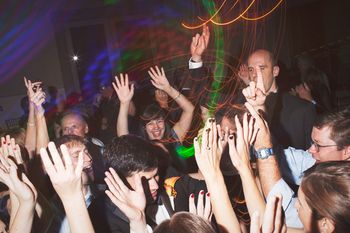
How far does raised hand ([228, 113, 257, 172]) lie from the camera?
5.89 ft

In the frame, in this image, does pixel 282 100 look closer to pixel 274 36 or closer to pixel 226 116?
pixel 226 116

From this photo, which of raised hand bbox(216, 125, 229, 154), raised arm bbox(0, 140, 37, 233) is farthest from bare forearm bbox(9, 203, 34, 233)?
raised hand bbox(216, 125, 229, 154)

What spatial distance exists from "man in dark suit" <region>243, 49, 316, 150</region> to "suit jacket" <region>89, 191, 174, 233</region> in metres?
1.67

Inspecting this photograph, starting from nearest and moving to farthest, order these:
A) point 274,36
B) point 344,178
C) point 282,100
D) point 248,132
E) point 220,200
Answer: point 344,178 → point 220,200 → point 248,132 → point 282,100 → point 274,36

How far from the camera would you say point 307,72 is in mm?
4664

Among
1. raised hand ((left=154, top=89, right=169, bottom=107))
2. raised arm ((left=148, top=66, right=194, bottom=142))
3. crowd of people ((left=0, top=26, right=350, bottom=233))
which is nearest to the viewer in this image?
crowd of people ((left=0, top=26, right=350, bottom=233))

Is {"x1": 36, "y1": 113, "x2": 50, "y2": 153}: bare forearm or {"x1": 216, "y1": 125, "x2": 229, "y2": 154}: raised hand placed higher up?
{"x1": 36, "y1": 113, "x2": 50, "y2": 153}: bare forearm

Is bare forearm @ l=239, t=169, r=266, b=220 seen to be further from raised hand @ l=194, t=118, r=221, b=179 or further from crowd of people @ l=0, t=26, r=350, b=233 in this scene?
raised hand @ l=194, t=118, r=221, b=179

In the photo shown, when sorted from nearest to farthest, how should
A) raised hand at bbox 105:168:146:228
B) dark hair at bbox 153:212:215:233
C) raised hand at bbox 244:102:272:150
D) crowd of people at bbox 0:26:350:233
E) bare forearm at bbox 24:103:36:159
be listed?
dark hair at bbox 153:212:215:233 < crowd of people at bbox 0:26:350:233 < raised hand at bbox 105:168:146:228 < raised hand at bbox 244:102:272:150 < bare forearm at bbox 24:103:36:159

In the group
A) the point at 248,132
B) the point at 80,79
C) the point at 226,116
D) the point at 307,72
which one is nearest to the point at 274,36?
the point at 307,72

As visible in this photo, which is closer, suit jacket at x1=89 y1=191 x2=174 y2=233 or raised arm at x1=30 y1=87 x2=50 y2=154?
suit jacket at x1=89 y1=191 x2=174 y2=233

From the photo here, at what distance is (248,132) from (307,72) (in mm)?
3177

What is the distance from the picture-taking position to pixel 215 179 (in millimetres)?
1693

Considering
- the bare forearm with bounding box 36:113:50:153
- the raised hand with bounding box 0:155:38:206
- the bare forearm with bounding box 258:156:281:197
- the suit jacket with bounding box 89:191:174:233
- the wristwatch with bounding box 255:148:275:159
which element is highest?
the bare forearm with bounding box 36:113:50:153
